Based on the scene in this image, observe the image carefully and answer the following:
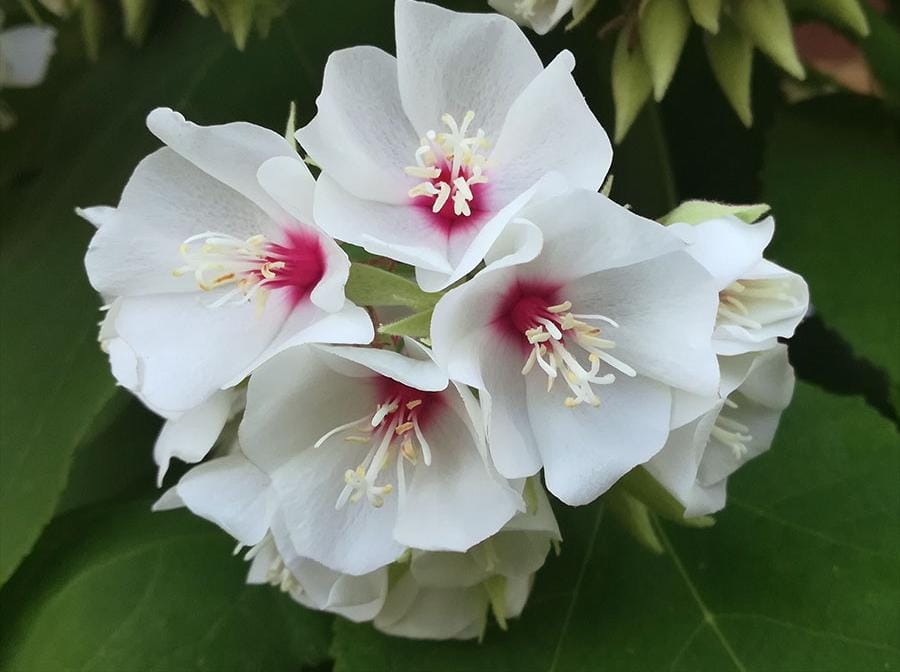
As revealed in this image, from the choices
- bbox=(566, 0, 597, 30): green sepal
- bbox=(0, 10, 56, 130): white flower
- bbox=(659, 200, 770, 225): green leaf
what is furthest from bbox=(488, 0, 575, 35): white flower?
bbox=(0, 10, 56, 130): white flower

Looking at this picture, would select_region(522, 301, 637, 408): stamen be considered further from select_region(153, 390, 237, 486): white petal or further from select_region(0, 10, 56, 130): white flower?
select_region(0, 10, 56, 130): white flower

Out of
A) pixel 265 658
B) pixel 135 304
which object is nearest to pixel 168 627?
pixel 265 658

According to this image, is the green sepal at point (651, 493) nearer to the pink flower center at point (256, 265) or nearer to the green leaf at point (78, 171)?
the pink flower center at point (256, 265)

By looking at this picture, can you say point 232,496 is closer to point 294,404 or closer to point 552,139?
point 294,404


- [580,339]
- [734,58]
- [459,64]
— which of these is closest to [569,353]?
[580,339]

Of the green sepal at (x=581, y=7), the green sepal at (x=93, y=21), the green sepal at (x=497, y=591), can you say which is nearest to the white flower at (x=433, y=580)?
the green sepal at (x=497, y=591)

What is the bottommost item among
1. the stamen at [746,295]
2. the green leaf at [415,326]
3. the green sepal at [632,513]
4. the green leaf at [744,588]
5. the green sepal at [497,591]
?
the green leaf at [744,588]
